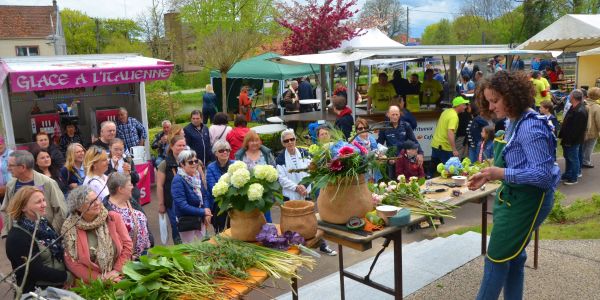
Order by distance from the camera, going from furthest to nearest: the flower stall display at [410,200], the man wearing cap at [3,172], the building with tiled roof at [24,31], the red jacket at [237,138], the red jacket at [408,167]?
the building with tiled roof at [24,31]
the red jacket at [237,138]
the red jacket at [408,167]
the man wearing cap at [3,172]
the flower stall display at [410,200]

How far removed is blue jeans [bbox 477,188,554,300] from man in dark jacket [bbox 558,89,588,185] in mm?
6147

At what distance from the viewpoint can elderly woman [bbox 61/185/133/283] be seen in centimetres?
345

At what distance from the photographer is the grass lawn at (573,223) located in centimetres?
598

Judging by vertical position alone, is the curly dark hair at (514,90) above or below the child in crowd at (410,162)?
above

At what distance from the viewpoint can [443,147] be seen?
8156 millimetres

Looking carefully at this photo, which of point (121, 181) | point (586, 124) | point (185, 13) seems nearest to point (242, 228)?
point (121, 181)

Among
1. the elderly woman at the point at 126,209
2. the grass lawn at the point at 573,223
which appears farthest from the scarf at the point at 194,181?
the grass lawn at the point at 573,223

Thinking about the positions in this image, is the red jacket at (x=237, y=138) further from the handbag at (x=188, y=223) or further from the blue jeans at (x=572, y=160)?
the blue jeans at (x=572, y=160)

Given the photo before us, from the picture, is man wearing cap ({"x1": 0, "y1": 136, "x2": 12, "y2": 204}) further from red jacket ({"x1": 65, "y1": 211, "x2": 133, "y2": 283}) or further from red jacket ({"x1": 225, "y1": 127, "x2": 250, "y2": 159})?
red jacket ({"x1": 65, "y1": 211, "x2": 133, "y2": 283})

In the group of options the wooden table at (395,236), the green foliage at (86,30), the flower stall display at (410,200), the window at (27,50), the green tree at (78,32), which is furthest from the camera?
the green tree at (78,32)

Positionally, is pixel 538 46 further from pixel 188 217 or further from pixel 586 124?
pixel 188 217

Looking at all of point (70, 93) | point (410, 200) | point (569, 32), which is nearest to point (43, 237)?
point (410, 200)

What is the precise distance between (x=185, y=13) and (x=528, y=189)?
1952 cm

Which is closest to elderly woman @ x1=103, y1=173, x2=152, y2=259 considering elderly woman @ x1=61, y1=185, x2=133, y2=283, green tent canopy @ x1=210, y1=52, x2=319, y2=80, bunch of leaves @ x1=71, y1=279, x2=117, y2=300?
elderly woman @ x1=61, y1=185, x2=133, y2=283
